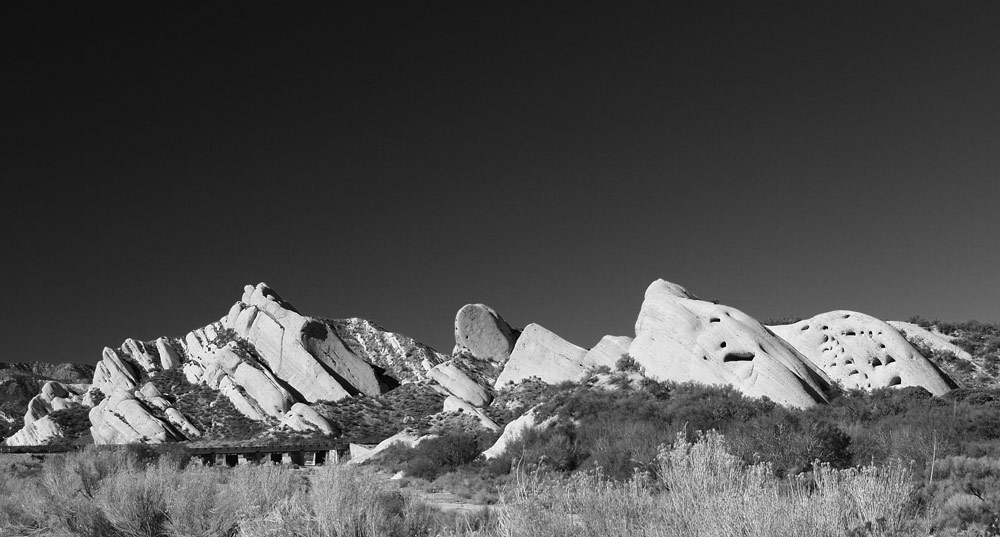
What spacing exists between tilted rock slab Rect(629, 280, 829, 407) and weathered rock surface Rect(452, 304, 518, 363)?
2887 centimetres

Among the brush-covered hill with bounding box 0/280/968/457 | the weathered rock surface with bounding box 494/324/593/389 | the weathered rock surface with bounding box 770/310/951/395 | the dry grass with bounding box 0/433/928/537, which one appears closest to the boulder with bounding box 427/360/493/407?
the brush-covered hill with bounding box 0/280/968/457

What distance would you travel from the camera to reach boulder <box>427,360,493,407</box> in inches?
1845

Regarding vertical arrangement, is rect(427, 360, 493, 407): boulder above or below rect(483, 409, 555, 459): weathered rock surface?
above

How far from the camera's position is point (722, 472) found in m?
5.64

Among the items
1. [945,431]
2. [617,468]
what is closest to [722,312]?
[945,431]

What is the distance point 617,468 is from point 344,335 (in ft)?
204

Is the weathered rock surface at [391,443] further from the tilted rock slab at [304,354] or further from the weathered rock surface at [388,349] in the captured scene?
the weathered rock surface at [388,349]

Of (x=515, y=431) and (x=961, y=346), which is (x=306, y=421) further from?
(x=961, y=346)

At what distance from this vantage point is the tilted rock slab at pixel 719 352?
23578 mm

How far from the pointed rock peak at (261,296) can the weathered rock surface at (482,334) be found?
2251 cm

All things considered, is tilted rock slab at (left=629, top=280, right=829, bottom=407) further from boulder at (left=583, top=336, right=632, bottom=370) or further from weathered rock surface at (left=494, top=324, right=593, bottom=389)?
weathered rock surface at (left=494, top=324, right=593, bottom=389)

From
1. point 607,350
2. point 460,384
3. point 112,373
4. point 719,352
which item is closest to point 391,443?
point 607,350

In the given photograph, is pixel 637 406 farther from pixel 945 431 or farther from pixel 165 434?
pixel 165 434

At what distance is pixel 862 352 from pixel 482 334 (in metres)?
37.0
